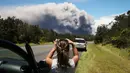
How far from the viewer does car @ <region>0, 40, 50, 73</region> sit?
336 cm

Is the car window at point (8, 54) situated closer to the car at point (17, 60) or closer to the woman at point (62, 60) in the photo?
the car at point (17, 60)

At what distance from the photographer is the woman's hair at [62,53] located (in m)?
5.11

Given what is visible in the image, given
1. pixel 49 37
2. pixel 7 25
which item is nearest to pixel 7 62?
pixel 7 25

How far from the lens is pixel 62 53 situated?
16.7ft

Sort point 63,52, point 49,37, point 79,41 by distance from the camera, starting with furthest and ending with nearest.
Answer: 1. point 49,37
2. point 79,41
3. point 63,52

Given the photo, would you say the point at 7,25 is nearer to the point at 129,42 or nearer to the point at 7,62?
the point at 129,42

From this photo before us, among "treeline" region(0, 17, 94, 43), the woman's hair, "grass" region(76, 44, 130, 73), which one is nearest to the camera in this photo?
the woman's hair

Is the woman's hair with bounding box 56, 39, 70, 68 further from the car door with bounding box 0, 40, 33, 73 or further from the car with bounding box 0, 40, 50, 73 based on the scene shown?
the car door with bounding box 0, 40, 33, 73

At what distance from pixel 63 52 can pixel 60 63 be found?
0.22 metres

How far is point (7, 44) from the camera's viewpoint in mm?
3207

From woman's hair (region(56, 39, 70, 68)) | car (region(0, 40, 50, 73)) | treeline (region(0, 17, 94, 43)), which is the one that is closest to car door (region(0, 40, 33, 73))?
car (region(0, 40, 50, 73))

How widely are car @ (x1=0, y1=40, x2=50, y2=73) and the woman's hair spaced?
143 centimetres

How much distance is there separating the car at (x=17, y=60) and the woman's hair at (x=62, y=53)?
1432mm

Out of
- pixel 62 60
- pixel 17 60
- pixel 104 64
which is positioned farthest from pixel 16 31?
pixel 17 60
